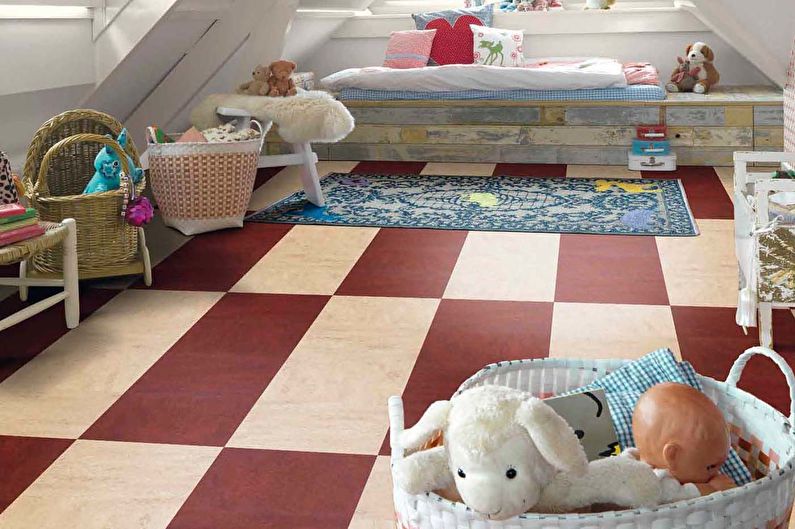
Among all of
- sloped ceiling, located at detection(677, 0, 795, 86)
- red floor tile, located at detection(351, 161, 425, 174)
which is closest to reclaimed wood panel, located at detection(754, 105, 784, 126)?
sloped ceiling, located at detection(677, 0, 795, 86)

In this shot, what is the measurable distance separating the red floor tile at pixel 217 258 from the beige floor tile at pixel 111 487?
1.11 meters

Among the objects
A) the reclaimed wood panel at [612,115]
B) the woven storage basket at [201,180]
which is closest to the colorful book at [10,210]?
the woven storage basket at [201,180]

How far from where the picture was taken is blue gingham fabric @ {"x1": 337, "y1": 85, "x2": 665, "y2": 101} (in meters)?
4.81

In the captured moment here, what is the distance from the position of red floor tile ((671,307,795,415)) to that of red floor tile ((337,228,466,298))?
0.75m

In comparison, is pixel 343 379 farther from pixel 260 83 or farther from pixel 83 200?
pixel 260 83

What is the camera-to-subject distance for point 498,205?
407 cm

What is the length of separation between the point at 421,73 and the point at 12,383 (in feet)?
10.4

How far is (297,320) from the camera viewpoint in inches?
108

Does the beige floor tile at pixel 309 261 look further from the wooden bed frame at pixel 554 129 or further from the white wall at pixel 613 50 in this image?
the white wall at pixel 613 50

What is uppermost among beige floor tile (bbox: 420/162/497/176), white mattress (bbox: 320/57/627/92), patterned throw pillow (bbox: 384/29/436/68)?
patterned throw pillow (bbox: 384/29/436/68)

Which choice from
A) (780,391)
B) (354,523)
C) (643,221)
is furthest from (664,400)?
(643,221)

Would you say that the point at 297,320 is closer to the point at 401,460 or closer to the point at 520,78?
the point at 401,460

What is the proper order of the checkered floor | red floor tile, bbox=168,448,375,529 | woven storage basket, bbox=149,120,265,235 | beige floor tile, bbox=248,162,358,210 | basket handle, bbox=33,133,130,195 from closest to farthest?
red floor tile, bbox=168,448,375,529, the checkered floor, basket handle, bbox=33,133,130,195, woven storage basket, bbox=149,120,265,235, beige floor tile, bbox=248,162,358,210

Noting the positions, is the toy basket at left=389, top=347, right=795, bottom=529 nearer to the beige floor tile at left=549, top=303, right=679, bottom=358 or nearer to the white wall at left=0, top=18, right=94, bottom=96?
the beige floor tile at left=549, top=303, right=679, bottom=358
